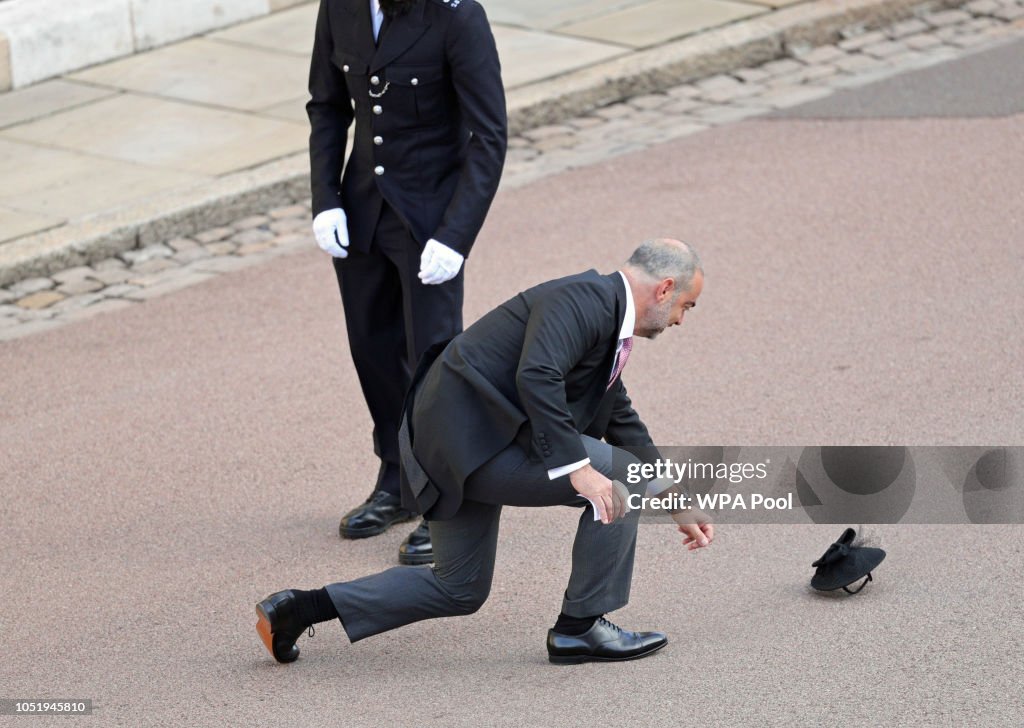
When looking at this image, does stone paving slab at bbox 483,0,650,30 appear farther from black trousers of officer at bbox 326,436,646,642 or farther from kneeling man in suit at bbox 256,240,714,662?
black trousers of officer at bbox 326,436,646,642

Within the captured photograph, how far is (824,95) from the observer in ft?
32.2

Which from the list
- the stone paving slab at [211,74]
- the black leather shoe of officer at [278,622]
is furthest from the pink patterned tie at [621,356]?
the stone paving slab at [211,74]

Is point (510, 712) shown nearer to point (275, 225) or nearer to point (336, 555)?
point (336, 555)

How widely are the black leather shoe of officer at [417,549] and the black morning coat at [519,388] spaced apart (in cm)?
79

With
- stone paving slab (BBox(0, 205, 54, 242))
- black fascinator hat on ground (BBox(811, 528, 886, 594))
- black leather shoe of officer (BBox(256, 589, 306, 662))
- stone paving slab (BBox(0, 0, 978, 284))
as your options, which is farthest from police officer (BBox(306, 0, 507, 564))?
stone paving slab (BBox(0, 205, 54, 242))

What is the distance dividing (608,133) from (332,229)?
4336 mm

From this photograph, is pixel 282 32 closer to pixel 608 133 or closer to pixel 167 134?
pixel 167 134

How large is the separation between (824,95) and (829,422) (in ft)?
13.3

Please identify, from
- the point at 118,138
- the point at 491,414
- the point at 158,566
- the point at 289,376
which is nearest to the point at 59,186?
the point at 118,138

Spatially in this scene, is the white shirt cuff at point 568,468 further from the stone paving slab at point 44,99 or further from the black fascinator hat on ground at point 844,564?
the stone paving slab at point 44,99

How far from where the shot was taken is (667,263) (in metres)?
4.48

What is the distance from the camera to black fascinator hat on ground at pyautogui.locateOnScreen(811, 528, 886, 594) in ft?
16.4

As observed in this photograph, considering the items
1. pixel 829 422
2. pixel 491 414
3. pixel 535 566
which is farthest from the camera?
pixel 829 422

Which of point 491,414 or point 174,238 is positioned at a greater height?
point 491,414
